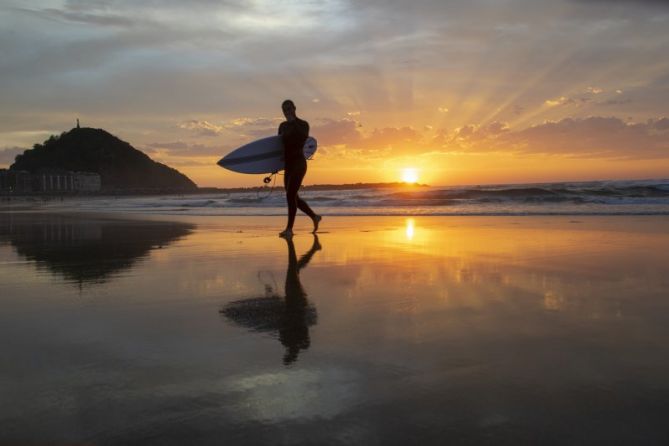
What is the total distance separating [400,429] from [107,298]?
2927mm

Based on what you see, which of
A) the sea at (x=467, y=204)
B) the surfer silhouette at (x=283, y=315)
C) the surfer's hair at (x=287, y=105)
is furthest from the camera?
the sea at (x=467, y=204)

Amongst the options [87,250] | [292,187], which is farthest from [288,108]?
[87,250]

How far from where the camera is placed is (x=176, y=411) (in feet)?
5.99

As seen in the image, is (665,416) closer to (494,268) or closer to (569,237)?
(494,268)

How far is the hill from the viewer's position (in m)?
180

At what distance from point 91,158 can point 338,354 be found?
204846 mm

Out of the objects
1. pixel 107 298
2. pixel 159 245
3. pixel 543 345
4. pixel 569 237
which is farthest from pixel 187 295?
pixel 569 237

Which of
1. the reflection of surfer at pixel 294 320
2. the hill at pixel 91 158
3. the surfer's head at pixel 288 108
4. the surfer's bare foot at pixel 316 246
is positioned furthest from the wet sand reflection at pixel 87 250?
the hill at pixel 91 158

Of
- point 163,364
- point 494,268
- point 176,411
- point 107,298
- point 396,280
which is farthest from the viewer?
point 494,268

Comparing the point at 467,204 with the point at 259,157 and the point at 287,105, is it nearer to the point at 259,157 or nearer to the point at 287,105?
the point at 259,157

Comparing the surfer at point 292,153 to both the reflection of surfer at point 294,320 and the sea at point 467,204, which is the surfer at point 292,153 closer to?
the sea at point 467,204

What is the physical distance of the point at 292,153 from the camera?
9328 mm

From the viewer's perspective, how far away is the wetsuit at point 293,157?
912cm

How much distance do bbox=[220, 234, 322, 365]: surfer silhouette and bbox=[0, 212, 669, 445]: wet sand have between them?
19 mm
